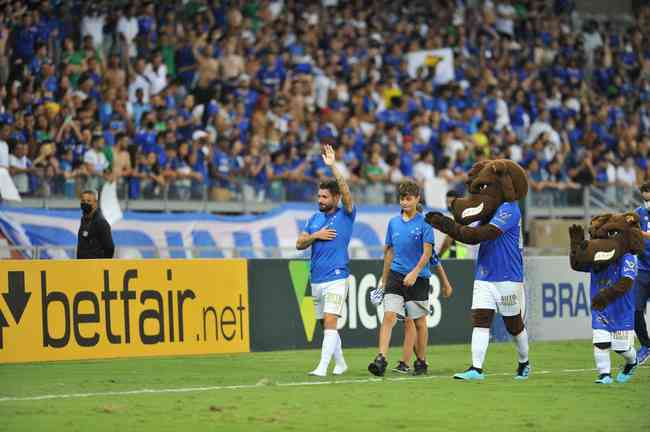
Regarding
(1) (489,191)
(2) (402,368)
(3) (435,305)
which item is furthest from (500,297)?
(3) (435,305)

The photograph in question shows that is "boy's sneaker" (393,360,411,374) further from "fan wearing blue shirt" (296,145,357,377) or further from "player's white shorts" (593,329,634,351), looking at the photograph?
"player's white shorts" (593,329,634,351)

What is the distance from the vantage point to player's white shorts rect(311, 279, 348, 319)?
13.3m

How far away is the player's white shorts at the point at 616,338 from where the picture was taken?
41.0 ft

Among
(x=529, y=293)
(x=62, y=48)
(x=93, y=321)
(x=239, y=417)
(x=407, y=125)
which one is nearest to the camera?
(x=239, y=417)

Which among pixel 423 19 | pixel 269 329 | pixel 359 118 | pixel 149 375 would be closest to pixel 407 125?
pixel 359 118

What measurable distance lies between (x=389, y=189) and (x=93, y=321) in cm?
968

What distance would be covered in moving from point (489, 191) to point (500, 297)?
103cm

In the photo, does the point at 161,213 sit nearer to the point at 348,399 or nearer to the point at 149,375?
the point at 149,375

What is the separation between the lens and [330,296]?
13359 mm

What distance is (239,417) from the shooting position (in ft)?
31.5

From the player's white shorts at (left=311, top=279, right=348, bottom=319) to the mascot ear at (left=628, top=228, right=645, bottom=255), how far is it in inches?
114

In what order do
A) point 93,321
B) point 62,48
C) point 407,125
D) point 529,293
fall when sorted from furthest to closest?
point 407,125 → point 62,48 → point 529,293 → point 93,321

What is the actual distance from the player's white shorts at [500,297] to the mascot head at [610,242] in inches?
27.1

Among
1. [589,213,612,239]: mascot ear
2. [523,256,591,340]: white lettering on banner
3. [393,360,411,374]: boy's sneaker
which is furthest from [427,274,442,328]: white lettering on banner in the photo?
[589,213,612,239]: mascot ear
